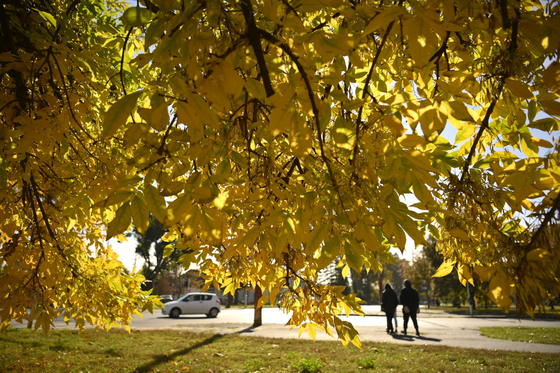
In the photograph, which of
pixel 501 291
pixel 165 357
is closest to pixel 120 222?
pixel 501 291

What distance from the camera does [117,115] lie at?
1.22 meters

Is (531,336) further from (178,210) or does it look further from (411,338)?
(178,210)

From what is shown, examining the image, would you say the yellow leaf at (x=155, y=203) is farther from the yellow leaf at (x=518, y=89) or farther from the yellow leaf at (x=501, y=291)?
the yellow leaf at (x=518, y=89)

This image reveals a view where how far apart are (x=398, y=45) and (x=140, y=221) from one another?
1.79 metres

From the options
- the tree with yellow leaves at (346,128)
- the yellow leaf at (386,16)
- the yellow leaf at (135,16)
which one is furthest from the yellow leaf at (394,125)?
the yellow leaf at (135,16)

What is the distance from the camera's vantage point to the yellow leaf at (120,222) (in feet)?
4.24

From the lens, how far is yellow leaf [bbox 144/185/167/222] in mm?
1293

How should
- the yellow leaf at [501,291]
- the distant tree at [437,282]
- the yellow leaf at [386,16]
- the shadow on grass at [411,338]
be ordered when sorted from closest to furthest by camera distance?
1. the yellow leaf at [386,16]
2. the yellow leaf at [501,291]
3. the shadow on grass at [411,338]
4. the distant tree at [437,282]

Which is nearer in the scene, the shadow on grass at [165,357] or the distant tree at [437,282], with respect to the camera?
the shadow on grass at [165,357]

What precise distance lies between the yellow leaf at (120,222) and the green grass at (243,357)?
5.19 metres

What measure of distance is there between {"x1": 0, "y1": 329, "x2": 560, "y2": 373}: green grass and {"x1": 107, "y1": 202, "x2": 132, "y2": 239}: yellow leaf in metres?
5.19

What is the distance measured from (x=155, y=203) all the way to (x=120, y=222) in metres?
0.15

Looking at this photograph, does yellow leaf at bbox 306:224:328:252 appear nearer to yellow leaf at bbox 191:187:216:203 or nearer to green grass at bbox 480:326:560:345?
yellow leaf at bbox 191:187:216:203

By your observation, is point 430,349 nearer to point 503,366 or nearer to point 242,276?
point 503,366
